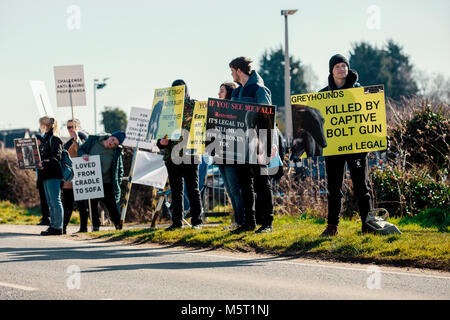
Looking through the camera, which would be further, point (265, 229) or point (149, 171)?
point (149, 171)

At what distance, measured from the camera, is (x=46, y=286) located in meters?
6.25

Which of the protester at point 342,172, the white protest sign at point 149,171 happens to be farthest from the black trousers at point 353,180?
the white protest sign at point 149,171

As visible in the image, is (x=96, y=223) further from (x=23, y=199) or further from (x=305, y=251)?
(x=23, y=199)

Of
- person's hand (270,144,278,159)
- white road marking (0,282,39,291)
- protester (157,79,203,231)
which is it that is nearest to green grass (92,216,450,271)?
protester (157,79,203,231)

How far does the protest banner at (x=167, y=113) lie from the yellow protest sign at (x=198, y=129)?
30cm

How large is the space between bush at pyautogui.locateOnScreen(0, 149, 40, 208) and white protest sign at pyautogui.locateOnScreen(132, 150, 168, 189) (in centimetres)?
999

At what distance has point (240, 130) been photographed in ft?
30.6

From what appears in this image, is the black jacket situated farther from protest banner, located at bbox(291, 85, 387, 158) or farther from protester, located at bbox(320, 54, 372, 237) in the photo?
protester, located at bbox(320, 54, 372, 237)

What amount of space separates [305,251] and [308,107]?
2.13 meters

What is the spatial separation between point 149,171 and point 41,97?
3256mm

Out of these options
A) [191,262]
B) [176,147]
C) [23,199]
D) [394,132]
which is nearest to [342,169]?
[191,262]

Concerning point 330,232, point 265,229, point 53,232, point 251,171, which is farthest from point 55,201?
point 330,232

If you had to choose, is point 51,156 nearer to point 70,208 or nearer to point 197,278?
point 70,208

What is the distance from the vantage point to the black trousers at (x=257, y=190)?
31.1 ft
